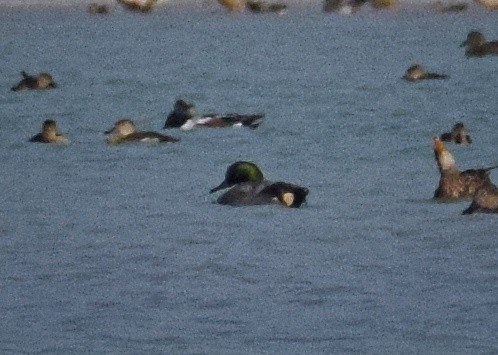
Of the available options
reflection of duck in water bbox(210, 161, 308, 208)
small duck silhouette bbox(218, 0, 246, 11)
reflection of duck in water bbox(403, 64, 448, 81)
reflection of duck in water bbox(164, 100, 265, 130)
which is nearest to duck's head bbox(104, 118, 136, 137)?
reflection of duck in water bbox(164, 100, 265, 130)

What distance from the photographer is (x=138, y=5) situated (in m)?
72.9

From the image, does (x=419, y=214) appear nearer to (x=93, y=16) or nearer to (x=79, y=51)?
(x=79, y=51)

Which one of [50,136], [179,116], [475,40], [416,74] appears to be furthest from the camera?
[475,40]

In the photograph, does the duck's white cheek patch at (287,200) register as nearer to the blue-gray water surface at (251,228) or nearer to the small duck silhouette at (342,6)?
the blue-gray water surface at (251,228)

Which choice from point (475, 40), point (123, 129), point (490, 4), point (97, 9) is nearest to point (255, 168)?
→ point (123, 129)

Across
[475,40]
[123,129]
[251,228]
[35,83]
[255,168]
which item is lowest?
[251,228]

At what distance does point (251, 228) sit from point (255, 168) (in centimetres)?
194

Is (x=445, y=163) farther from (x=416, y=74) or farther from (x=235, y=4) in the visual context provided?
(x=235, y=4)

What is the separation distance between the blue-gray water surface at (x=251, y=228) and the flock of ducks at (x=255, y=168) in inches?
6.7

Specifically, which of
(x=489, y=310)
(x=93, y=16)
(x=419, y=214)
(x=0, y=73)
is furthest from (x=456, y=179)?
(x=93, y=16)

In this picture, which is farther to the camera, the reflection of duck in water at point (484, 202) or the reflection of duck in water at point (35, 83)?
the reflection of duck in water at point (35, 83)

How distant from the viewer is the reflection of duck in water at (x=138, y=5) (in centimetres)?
7112

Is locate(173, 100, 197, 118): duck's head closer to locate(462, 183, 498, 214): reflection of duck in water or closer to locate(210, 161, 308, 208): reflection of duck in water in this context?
locate(210, 161, 308, 208): reflection of duck in water

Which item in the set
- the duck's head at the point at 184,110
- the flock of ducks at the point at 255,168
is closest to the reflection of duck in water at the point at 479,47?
the flock of ducks at the point at 255,168
